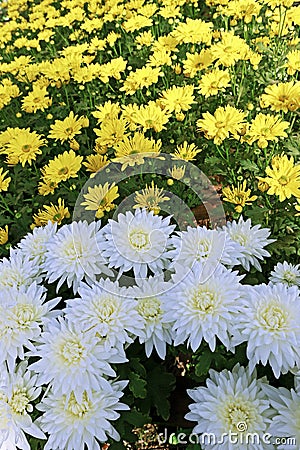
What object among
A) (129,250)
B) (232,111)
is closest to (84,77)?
(232,111)

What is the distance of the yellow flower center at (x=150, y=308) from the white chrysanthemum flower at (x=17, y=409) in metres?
0.35

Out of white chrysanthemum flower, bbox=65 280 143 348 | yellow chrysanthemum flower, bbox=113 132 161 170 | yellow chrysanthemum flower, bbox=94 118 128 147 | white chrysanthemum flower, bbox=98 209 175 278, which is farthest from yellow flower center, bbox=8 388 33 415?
yellow chrysanthemum flower, bbox=94 118 128 147

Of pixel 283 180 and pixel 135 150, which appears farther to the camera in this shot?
pixel 135 150

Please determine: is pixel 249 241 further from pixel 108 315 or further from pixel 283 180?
pixel 108 315

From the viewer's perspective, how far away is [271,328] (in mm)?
1194

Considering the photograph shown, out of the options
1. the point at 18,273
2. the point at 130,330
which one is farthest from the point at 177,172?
the point at 130,330

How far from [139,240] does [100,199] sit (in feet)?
1.39

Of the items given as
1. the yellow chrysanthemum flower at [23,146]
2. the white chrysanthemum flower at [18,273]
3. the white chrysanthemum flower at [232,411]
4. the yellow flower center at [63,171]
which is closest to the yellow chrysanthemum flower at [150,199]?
the yellow flower center at [63,171]

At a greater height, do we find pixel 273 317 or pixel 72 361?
pixel 273 317

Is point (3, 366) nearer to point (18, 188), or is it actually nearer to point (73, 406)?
point (73, 406)

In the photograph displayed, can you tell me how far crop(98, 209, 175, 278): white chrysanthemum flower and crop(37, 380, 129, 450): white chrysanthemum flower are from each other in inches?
15.4

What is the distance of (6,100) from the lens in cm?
285

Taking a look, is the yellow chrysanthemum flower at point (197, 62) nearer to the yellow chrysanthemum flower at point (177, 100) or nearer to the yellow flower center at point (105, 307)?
the yellow chrysanthemum flower at point (177, 100)

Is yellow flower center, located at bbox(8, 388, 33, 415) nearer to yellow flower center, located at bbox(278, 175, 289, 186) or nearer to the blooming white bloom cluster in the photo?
the blooming white bloom cluster
